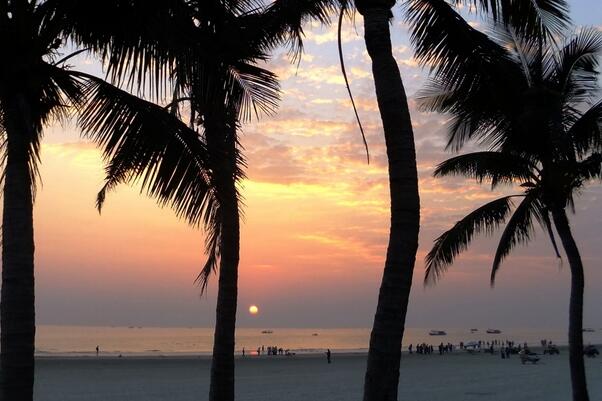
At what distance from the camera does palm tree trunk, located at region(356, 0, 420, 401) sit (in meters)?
5.24

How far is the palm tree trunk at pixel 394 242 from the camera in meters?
5.24

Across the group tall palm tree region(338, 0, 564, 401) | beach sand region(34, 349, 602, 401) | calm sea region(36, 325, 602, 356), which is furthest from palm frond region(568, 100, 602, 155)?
calm sea region(36, 325, 602, 356)

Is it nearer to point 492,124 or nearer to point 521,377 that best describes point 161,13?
point 492,124

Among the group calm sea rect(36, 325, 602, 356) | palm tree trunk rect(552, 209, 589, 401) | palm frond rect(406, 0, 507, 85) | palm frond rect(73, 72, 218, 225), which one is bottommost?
calm sea rect(36, 325, 602, 356)

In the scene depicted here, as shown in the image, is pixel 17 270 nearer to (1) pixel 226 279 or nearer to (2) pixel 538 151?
(1) pixel 226 279

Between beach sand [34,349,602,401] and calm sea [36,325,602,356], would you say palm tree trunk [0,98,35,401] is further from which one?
calm sea [36,325,602,356]

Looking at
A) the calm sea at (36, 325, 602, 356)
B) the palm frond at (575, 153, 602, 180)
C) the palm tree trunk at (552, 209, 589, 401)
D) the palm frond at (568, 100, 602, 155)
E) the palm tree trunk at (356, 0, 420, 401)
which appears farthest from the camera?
the calm sea at (36, 325, 602, 356)

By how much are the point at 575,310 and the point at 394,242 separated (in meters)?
8.71

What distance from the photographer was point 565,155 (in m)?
12.8

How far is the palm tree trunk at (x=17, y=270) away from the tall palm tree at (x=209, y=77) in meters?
0.95

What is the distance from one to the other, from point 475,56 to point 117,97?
162 inches

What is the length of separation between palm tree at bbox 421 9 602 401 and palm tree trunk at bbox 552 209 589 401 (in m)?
0.02

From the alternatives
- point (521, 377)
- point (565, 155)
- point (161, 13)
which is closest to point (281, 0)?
point (161, 13)

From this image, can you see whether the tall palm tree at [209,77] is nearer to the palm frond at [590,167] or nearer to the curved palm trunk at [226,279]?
the curved palm trunk at [226,279]
